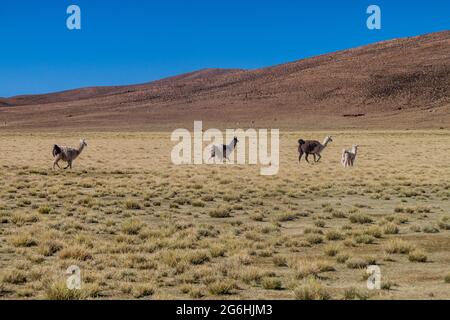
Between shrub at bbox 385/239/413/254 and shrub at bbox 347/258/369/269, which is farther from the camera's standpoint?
shrub at bbox 385/239/413/254

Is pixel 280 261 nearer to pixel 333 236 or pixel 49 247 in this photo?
pixel 333 236

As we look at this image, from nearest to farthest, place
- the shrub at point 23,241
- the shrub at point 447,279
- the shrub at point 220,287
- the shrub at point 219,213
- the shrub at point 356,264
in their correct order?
the shrub at point 220,287 → the shrub at point 447,279 → the shrub at point 356,264 → the shrub at point 23,241 → the shrub at point 219,213

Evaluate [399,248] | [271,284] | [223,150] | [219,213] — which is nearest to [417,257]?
[399,248]

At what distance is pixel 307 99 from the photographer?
120 m

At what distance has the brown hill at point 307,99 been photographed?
10325 centimetres

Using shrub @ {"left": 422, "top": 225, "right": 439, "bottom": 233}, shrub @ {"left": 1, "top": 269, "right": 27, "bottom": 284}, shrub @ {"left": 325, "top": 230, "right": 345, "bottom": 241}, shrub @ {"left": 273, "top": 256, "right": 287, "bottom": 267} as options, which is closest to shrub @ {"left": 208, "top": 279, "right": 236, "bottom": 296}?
shrub @ {"left": 273, "top": 256, "right": 287, "bottom": 267}

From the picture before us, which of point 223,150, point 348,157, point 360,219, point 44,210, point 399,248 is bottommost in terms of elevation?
point 399,248

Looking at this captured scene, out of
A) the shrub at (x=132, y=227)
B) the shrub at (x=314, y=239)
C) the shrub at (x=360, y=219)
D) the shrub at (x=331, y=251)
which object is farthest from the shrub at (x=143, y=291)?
the shrub at (x=360, y=219)

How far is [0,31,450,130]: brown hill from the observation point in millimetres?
103250

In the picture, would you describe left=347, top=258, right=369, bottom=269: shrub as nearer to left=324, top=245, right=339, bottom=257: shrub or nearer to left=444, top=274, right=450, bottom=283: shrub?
left=324, top=245, right=339, bottom=257: shrub

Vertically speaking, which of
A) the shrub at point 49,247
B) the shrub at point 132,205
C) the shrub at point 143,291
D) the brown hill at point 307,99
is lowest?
the shrub at point 143,291

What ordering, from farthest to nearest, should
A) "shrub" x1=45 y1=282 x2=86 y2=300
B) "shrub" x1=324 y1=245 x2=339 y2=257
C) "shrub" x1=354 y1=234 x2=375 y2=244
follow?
1. "shrub" x1=354 y1=234 x2=375 y2=244
2. "shrub" x1=324 y1=245 x2=339 y2=257
3. "shrub" x1=45 y1=282 x2=86 y2=300

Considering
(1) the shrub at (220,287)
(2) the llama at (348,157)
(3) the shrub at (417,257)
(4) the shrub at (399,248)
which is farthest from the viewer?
(2) the llama at (348,157)

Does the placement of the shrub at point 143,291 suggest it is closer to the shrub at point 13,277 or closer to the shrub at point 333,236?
the shrub at point 13,277
